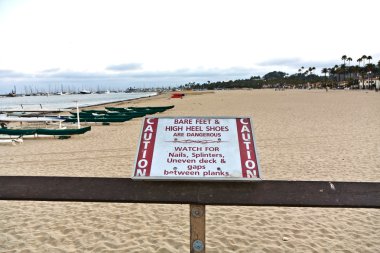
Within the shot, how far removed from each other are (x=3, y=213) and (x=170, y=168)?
4.06m

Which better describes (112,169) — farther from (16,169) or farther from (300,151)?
(300,151)

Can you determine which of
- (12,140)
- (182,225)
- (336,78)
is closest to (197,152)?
(182,225)

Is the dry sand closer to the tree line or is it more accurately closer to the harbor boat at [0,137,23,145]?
the harbor boat at [0,137,23,145]

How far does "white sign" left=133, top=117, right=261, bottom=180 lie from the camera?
223cm

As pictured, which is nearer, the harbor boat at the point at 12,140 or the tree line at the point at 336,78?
the harbor boat at the point at 12,140

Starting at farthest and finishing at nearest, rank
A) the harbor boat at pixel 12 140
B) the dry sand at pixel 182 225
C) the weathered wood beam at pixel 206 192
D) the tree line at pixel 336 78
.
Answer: the tree line at pixel 336 78, the harbor boat at pixel 12 140, the dry sand at pixel 182 225, the weathered wood beam at pixel 206 192

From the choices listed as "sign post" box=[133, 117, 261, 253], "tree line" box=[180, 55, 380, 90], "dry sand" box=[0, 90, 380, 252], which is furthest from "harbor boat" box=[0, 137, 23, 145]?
"tree line" box=[180, 55, 380, 90]

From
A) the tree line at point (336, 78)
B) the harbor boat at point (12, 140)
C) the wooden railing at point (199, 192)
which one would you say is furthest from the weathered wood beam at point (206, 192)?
the tree line at point (336, 78)

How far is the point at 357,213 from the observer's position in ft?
15.9

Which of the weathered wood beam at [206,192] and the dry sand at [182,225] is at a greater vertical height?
the weathered wood beam at [206,192]

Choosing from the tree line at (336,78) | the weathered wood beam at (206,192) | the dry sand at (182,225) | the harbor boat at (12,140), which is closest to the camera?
the weathered wood beam at (206,192)

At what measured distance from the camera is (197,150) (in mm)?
2342

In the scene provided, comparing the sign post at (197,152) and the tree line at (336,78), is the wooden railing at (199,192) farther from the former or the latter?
A: the tree line at (336,78)

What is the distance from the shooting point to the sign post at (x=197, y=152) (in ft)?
7.32
